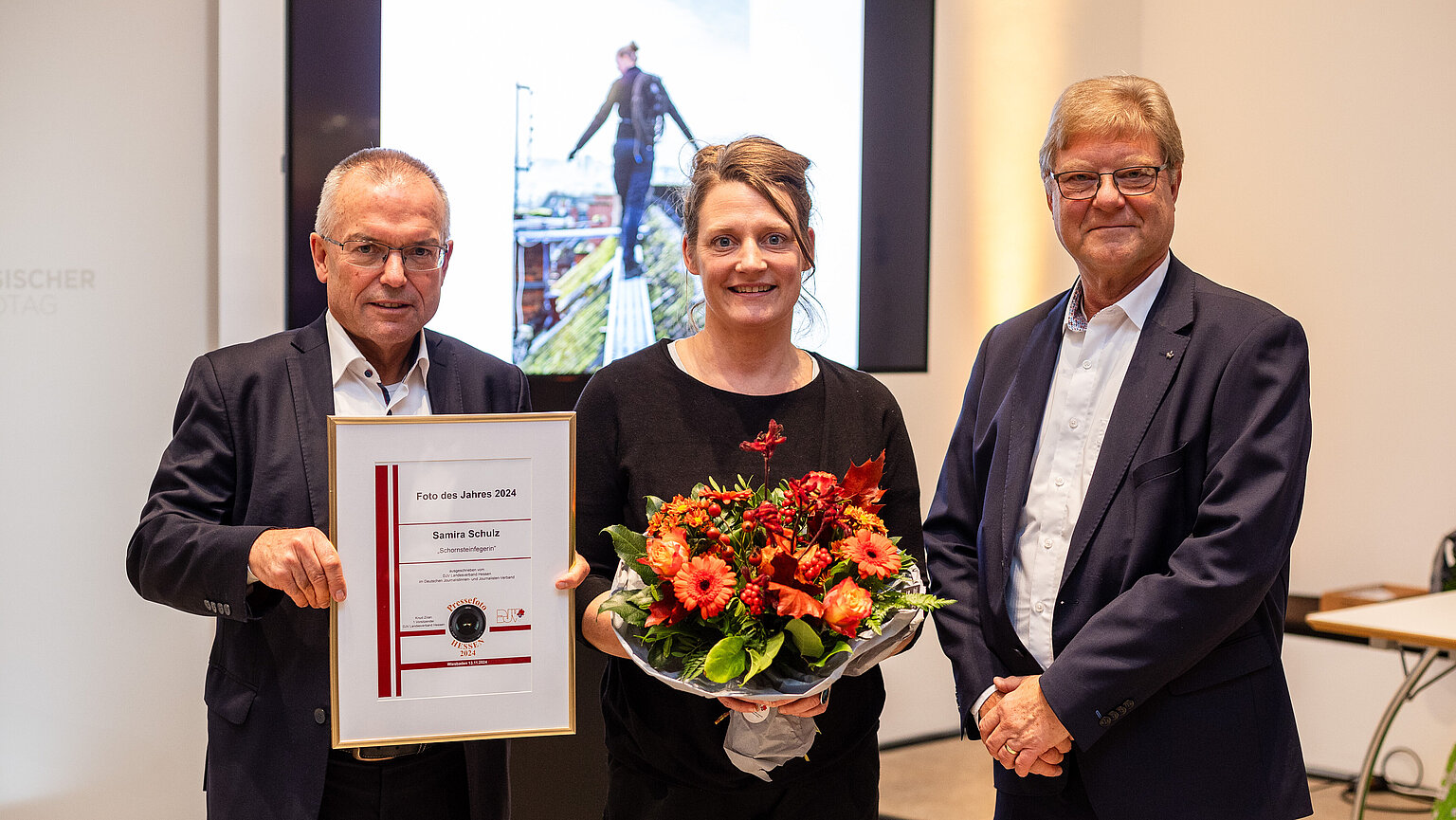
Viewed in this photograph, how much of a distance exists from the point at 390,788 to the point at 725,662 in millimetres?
694

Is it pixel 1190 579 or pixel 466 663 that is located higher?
pixel 1190 579

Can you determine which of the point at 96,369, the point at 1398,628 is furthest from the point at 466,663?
the point at 1398,628

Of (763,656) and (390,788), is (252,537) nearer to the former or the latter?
(390,788)

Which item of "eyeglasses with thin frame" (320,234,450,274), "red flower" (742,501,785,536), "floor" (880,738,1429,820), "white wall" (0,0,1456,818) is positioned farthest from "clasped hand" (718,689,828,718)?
"floor" (880,738,1429,820)

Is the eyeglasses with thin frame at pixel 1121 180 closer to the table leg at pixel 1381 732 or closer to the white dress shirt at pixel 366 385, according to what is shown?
the white dress shirt at pixel 366 385

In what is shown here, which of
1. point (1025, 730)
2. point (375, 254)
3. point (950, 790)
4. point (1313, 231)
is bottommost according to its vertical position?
point (950, 790)

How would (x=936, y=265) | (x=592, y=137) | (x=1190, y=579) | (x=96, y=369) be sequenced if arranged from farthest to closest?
(x=936, y=265) < (x=592, y=137) < (x=96, y=369) < (x=1190, y=579)

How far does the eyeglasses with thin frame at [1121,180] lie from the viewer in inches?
76.1

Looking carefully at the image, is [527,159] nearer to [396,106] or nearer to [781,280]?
[396,106]

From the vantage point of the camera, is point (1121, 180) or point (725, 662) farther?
point (1121, 180)

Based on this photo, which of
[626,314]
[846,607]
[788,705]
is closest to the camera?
[846,607]

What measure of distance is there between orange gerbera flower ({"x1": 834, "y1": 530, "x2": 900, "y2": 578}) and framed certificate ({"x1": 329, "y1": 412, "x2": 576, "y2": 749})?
46 cm

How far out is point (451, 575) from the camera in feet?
5.62

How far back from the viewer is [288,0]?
3309 millimetres
